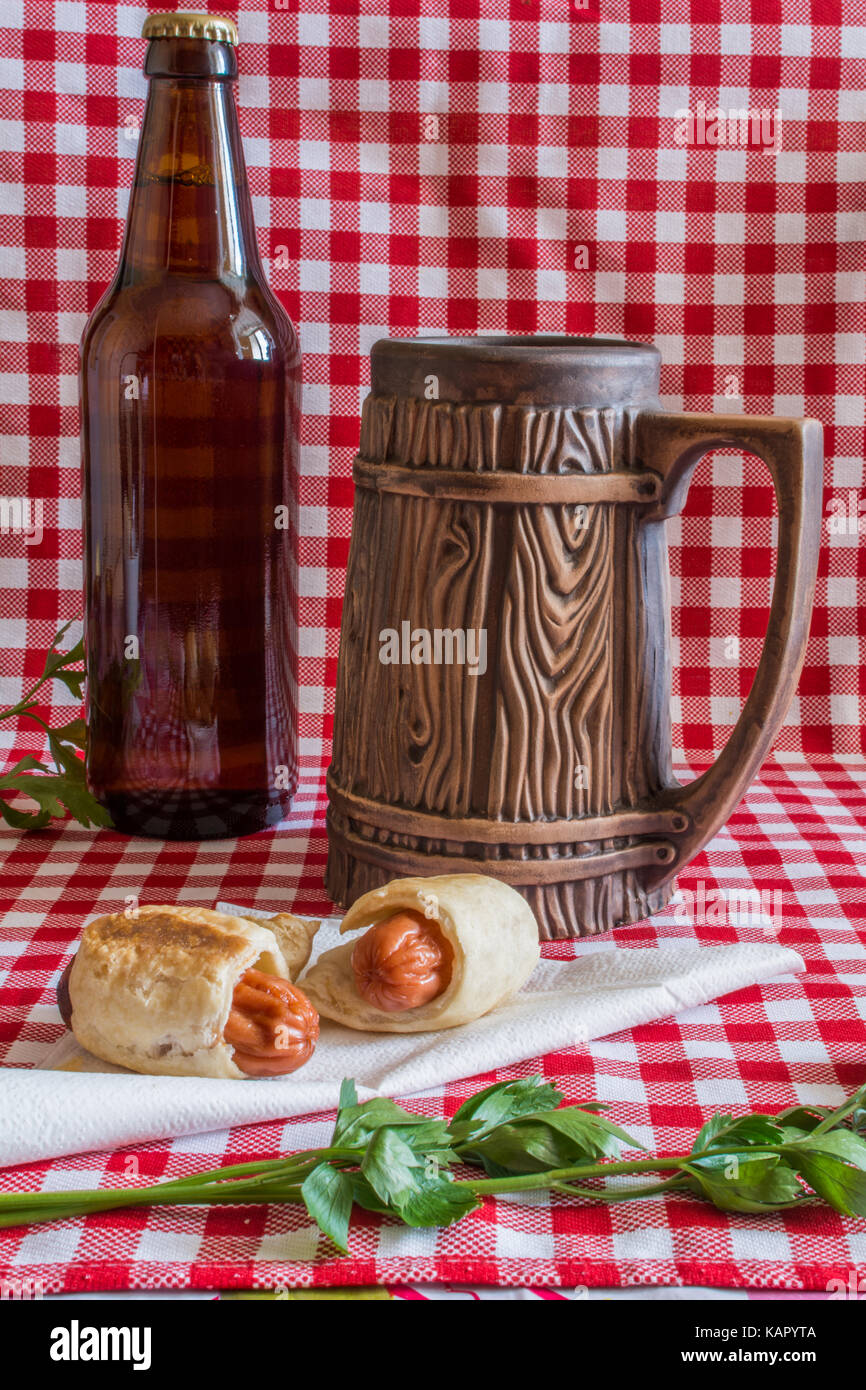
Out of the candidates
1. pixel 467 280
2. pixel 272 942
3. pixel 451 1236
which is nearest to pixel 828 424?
pixel 467 280

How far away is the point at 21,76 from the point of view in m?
1.21

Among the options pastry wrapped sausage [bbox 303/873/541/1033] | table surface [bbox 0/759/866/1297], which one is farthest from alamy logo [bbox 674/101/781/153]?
pastry wrapped sausage [bbox 303/873/541/1033]

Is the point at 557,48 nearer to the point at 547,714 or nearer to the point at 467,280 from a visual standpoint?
the point at 467,280

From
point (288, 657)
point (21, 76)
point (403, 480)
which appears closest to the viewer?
point (403, 480)

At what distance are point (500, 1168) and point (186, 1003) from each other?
15 centimetres

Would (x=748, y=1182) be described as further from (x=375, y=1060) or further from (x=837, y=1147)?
(x=375, y=1060)

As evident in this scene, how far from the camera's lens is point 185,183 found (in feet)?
3.22

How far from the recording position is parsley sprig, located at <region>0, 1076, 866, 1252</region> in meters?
0.58

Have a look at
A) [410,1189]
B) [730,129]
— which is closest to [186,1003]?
[410,1189]

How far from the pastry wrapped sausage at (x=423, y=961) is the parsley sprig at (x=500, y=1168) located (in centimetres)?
8

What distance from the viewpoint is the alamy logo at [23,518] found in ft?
4.19

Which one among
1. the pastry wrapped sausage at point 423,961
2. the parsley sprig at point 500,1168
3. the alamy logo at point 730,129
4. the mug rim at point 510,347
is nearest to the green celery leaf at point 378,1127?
the parsley sprig at point 500,1168

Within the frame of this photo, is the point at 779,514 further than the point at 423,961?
Yes

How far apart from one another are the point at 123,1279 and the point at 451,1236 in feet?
0.39
